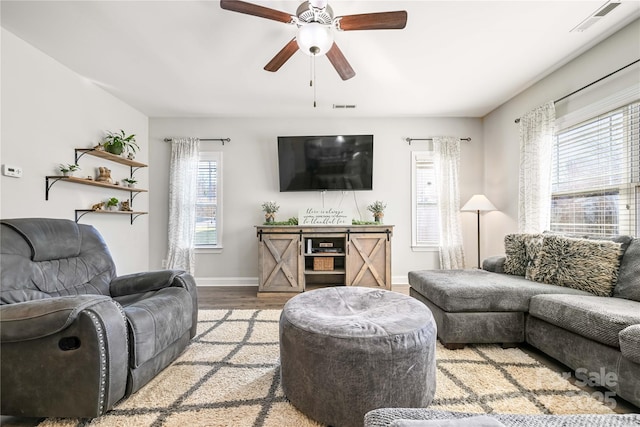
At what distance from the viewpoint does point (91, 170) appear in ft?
10.6

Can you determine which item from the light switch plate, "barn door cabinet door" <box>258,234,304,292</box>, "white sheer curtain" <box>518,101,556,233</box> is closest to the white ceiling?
"white sheer curtain" <box>518,101,556,233</box>

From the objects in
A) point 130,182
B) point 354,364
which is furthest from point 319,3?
point 130,182

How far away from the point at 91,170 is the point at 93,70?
3.65 feet

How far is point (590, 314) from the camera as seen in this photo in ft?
5.32

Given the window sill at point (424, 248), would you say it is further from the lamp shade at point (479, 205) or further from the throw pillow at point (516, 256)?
the throw pillow at point (516, 256)

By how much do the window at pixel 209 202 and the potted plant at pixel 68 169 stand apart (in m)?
1.55

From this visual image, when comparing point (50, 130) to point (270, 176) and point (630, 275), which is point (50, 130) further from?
point (630, 275)

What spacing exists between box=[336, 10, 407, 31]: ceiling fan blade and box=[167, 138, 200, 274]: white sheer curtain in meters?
3.16

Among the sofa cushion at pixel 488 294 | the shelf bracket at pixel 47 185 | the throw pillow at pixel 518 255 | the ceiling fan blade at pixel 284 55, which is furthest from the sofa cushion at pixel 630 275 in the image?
the shelf bracket at pixel 47 185

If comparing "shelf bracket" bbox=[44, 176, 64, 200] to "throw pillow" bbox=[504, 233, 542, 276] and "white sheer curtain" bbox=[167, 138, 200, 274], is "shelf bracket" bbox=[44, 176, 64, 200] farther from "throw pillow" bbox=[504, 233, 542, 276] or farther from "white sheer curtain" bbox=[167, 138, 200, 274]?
"throw pillow" bbox=[504, 233, 542, 276]

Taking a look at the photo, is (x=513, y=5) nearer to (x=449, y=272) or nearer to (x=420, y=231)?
(x=449, y=272)

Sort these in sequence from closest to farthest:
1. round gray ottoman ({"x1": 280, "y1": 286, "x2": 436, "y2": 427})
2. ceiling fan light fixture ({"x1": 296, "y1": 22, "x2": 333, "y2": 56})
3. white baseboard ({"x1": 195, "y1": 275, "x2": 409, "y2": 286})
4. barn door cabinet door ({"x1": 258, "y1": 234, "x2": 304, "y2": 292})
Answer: round gray ottoman ({"x1": 280, "y1": 286, "x2": 436, "y2": 427})
ceiling fan light fixture ({"x1": 296, "y1": 22, "x2": 333, "y2": 56})
barn door cabinet door ({"x1": 258, "y1": 234, "x2": 304, "y2": 292})
white baseboard ({"x1": 195, "y1": 275, "x2": 409, "y2": 286})

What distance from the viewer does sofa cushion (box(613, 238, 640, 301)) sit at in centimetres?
189

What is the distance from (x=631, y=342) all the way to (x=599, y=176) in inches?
72.8
